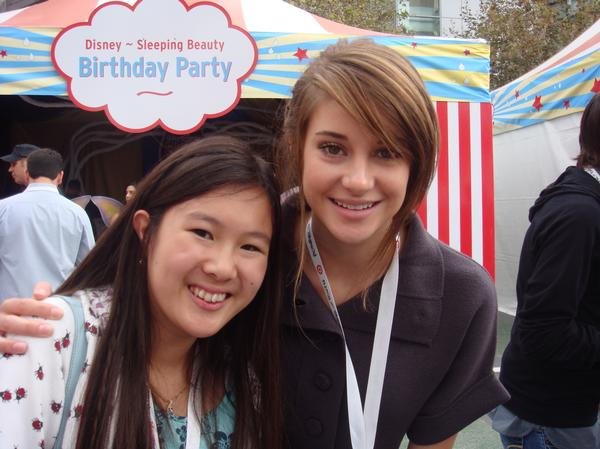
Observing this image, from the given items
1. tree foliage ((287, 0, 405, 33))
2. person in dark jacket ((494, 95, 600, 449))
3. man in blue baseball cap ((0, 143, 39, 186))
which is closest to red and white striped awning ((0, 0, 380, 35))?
man in blue baseball cap ((0, 143, 39, 186))

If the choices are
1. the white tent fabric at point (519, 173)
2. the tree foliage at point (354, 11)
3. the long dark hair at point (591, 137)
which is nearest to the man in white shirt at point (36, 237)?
the long dark hair at point (591, 137)

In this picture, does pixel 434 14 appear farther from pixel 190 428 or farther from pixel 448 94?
pixel 190 428

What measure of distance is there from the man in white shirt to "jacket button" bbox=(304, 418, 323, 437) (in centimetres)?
293

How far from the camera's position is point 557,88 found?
4789 millimetres

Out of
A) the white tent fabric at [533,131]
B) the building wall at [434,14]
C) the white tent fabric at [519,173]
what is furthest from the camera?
the building wall at [434,14]

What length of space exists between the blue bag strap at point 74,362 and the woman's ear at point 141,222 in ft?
0.69

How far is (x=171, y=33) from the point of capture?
152 inches

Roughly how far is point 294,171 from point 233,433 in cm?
64

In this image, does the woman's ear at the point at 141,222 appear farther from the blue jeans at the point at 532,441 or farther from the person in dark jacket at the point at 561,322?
the blue jeans at the point at 532,441

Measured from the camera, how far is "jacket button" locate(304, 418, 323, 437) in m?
1.44

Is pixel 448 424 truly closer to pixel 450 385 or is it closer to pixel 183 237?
pixel 450 385

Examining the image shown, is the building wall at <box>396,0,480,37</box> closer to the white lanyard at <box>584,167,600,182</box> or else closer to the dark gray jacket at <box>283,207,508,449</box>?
the white lanyard at <box>584,167,600,182</box>

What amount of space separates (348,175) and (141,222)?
0.47 meters

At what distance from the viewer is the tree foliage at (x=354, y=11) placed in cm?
1255
